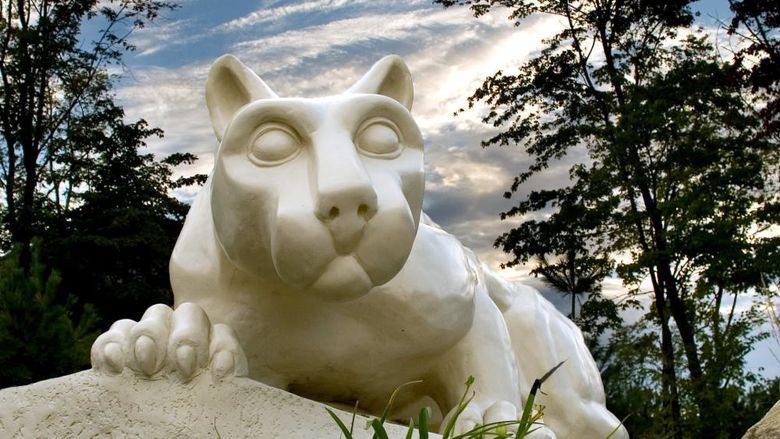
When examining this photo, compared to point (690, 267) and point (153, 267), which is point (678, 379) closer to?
point (690, 267)

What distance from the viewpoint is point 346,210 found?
57.4 inches

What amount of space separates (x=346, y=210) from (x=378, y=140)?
25cm

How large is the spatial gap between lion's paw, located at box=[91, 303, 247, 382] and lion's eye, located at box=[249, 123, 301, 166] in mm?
408

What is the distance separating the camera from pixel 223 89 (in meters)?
1.89

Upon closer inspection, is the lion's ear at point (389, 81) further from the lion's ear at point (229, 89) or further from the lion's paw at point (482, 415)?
the lion's paw at point (482, 415)

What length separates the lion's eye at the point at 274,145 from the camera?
1.61 meters

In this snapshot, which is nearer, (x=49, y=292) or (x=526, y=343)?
A: (x=526, y=343)

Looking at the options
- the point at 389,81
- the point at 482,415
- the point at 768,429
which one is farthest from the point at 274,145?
the point at 768,429

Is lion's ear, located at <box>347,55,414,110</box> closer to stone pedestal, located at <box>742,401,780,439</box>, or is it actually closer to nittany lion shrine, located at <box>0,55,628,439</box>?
nittany lion shrine, located at <box>0,55,628,439</box>

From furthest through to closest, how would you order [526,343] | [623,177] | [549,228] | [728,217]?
1. [549,228]
2. [623,177]
3. [728,217]
4. [526,343]

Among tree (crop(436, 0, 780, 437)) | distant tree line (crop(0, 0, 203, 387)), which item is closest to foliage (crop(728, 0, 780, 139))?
tree (crop(436, 0, 780, 437))

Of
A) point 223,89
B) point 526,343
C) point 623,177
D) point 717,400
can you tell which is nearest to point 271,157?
point 223,89

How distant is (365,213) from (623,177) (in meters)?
10.7

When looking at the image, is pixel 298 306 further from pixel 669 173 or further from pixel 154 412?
pixel 669 173
